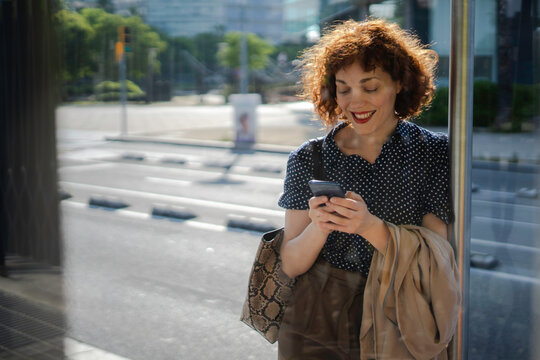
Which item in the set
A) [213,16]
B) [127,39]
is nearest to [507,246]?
[213,16]

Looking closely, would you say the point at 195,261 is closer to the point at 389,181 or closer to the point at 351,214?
the point at 389,181

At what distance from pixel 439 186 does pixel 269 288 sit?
505mm

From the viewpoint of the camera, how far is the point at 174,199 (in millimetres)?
8680

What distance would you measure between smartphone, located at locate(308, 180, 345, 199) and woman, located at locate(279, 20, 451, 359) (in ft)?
0.51

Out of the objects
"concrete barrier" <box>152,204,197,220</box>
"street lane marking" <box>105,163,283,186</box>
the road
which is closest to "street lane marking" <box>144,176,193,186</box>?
the road

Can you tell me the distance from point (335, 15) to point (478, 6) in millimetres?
457

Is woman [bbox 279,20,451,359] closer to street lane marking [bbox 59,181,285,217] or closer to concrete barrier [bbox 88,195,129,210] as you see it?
street lane marking [bbox 59,181,285,217]

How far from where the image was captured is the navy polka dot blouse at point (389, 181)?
1.56m

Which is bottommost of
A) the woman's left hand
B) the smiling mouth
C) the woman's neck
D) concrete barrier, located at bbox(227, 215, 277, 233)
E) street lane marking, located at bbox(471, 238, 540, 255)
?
concrete barrier, located at bbox(227, 215, 277, 233)

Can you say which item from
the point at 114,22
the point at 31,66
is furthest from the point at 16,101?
the point at 114,22

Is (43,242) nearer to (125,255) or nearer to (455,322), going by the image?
(125,255)

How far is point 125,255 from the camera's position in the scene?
5590 millimetres

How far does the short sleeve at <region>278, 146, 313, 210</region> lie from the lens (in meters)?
1.63

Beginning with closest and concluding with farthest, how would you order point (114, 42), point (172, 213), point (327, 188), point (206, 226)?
point (327, 188)
point (114, 42)
point (206, 226)
point (172, 213)
